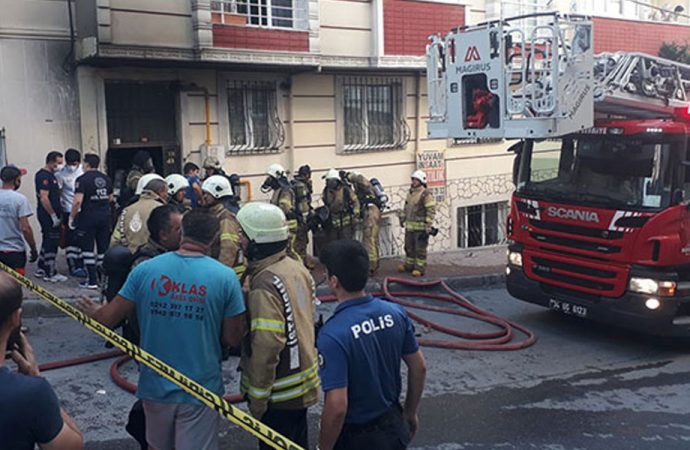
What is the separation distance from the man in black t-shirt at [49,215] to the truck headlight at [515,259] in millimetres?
5742

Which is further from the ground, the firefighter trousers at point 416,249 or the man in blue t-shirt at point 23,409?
the man in blue t-shirt at point 23,409

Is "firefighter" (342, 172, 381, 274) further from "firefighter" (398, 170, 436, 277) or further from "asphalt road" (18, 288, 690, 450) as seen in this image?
"asphalt road" (18, 288, 690, 450)

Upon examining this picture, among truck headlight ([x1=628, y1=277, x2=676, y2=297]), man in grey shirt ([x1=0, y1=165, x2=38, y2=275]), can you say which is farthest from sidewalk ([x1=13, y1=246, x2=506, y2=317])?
truck headlight ([x1=628, y1=277, x2=676, y2=297])

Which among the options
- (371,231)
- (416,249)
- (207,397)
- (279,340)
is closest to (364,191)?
(371,231)

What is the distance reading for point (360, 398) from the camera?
3.20 meters

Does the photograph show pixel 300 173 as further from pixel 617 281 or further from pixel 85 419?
pixel 85 419

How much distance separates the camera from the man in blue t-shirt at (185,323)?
348cm

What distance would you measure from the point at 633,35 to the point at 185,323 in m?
16.0

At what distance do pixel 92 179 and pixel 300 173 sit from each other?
3.10 m

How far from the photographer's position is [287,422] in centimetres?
372

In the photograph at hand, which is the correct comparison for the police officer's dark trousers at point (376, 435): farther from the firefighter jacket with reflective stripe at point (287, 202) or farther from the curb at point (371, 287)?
the firefighter jacket with reflective stripe at point (287, 202)

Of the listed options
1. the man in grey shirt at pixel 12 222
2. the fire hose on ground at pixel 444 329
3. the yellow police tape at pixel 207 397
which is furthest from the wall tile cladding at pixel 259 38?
the yellow police tape at pixel 207 397

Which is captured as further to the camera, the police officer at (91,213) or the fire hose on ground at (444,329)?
the police officer at (91,213)

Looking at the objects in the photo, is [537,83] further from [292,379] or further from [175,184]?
[292,379]
